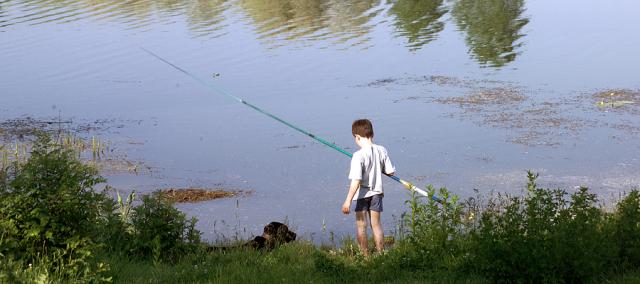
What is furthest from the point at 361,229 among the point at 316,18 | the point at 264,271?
the point at 316,18

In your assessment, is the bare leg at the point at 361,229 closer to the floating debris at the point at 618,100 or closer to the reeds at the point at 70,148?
the reeds at the point at 70,148

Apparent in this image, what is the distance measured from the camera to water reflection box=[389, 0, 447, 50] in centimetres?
2527

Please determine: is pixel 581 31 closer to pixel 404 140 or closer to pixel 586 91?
pixel 586 91

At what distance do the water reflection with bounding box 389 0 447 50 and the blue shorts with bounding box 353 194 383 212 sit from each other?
49.1 ft

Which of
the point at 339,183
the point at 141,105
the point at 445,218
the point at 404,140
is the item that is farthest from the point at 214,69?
the point at 445,218

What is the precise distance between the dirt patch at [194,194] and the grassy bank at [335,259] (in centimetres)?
380

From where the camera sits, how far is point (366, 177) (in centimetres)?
862

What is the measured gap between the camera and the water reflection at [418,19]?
82.9 ft

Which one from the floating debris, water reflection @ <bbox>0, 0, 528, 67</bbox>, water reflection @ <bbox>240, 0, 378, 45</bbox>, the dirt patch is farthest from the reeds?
water reflection @ <bbox>240, 0, 378, 45</bbox>

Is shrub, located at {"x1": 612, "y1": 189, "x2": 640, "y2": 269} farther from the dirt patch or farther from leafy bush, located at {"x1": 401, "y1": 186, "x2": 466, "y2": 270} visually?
the dirt patch

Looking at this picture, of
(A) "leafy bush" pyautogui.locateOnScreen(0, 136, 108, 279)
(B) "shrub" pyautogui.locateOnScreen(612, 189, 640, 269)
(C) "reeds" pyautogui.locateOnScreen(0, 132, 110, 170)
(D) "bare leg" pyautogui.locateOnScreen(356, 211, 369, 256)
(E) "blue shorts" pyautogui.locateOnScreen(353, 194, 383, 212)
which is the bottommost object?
(C) "reeds" pyautogui.locateOnScreen(0, 132, 110, 170)

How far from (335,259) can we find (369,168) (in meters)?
0.94

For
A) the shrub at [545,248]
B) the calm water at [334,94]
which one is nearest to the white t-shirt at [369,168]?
the shrub at [545,248]

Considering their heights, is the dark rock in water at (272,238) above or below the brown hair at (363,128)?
below
